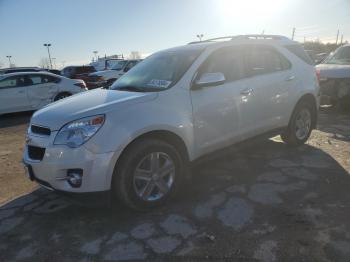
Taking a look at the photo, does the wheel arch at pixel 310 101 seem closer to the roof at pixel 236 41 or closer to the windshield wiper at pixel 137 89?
the roof at pixel 236 41

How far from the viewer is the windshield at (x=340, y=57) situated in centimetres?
955

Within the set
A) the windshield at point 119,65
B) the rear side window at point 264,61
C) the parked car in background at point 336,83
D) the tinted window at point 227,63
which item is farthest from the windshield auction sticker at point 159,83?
the windshield at point 119,65

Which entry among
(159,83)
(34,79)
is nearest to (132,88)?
(159,83)

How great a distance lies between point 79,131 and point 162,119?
868 mm

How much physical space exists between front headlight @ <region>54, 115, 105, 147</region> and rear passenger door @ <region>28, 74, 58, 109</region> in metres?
8.70

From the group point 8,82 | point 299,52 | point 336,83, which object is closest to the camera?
point 299,52

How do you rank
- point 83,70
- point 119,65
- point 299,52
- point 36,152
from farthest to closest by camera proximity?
point 83,70, point 119,65, point 299,52, point 36,152

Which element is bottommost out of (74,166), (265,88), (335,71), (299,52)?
(74,166)

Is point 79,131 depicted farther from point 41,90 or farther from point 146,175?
point 41,90

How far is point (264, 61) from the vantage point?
16.7 feet

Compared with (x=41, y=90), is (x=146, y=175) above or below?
below

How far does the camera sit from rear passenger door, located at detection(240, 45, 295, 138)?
4.74 meters

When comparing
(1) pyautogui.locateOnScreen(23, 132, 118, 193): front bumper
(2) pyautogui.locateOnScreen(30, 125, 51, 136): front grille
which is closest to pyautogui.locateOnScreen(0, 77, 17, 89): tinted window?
(2) pyautogui.locateOnScreen(30, 125, 51, 136): front grille

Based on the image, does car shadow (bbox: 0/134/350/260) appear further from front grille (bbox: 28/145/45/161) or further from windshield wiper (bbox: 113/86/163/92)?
windshield wiper (bbox: 113/86/163/92)
